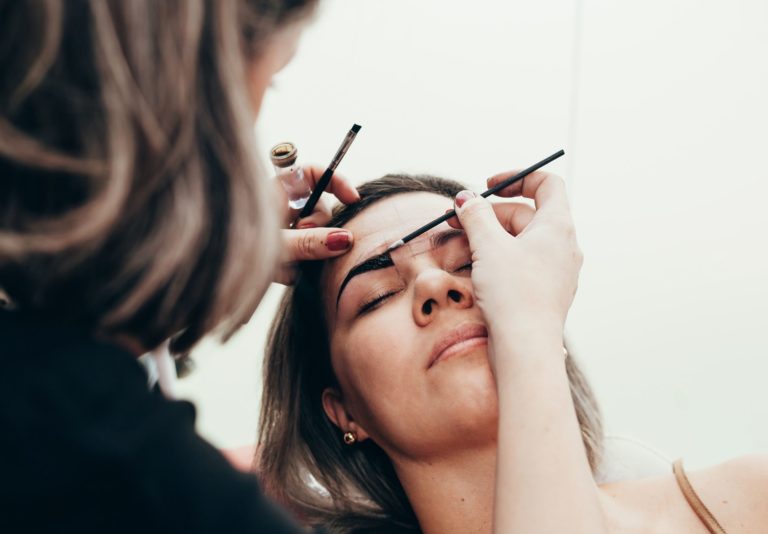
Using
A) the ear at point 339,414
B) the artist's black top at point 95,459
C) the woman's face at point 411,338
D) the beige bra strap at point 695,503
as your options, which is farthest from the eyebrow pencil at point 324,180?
the beige bra strap at point 695,503

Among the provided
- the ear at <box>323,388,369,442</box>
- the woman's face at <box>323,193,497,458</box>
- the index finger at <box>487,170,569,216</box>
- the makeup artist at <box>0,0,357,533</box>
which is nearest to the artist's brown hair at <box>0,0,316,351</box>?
the makeup artist at <box>0,0,357,533</box>

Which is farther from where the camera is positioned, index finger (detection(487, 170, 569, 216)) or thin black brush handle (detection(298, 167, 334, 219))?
thin black brush handle (detection(298, 167, 334, 219))

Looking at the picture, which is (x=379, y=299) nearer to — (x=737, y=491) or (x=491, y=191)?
(x=491, y=191)

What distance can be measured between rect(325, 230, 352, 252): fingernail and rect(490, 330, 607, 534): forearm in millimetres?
444

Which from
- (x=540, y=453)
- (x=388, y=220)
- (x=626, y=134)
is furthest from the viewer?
(x=626, y=134)

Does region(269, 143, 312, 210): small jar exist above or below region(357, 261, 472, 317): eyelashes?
above

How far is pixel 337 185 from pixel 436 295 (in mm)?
359

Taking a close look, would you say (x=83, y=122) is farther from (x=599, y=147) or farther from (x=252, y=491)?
(x=599, y=147)

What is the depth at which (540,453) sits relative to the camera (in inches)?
29.5

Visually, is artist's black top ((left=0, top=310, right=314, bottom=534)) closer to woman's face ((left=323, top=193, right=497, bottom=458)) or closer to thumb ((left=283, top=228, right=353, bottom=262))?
woman's face ((left=323, top=193, right=497, bottom=458))

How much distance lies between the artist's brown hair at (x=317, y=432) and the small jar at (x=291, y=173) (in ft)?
0.29

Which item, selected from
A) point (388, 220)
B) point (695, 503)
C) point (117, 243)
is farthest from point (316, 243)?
point (695, 503)

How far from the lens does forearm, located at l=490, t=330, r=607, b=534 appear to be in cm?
73

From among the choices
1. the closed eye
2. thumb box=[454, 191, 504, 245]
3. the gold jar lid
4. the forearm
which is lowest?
the forearm
